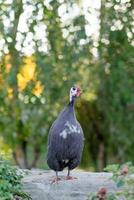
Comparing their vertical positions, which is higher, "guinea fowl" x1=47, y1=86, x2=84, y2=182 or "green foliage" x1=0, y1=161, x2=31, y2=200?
"guinea fowl" x1=47, y1=86, x2=84, y2=182

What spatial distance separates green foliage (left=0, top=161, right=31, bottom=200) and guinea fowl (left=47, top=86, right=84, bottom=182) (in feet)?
1.15

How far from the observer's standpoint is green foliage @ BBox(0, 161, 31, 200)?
6320 millimetres

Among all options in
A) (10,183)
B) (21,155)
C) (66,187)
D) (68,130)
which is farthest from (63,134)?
(21,155)

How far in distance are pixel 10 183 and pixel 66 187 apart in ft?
2.02

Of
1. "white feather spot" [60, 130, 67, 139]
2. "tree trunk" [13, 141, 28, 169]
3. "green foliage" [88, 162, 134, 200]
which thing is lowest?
"tree trunk" [13, 141, 28, 169]

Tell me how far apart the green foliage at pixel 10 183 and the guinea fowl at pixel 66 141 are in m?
0.35

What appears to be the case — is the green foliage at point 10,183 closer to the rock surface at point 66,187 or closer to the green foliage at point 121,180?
the rock surface at point 66,187

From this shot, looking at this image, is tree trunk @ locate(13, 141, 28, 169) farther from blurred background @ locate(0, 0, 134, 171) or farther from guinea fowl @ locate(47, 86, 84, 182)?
guinea fowl @ locate(47, 86, 84, 182)

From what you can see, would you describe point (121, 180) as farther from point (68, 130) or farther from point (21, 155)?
point (21, 155)

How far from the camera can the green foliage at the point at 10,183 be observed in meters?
6.32

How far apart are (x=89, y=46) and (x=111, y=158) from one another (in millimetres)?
7817

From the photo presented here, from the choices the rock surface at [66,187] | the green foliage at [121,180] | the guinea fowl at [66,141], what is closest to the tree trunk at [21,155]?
the rock surface at [66,187]

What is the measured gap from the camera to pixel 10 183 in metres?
6.66

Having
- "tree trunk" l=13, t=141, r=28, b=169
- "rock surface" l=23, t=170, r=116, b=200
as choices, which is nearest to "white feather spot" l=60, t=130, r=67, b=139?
"rock surface" l=23, t=170, r=116, b=200
